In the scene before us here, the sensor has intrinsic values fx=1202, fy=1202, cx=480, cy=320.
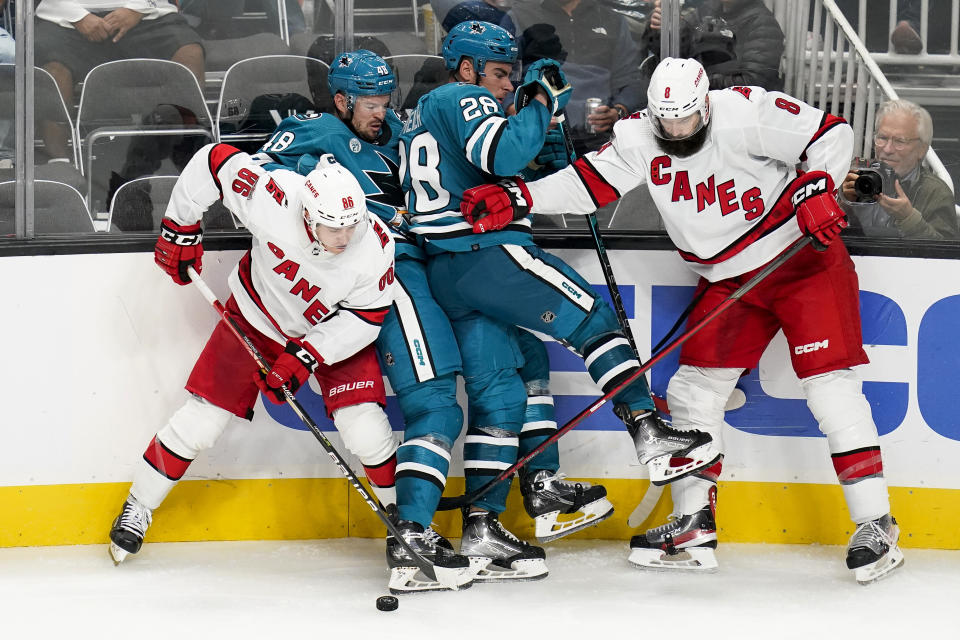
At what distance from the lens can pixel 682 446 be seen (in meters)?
3.33

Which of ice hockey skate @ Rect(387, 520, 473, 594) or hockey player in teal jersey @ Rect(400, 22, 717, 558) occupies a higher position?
hockey player in teal jersey @ Rect(400, 22, 717, 558)

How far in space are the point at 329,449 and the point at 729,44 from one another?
5.62 ft

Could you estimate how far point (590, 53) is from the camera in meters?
3.71

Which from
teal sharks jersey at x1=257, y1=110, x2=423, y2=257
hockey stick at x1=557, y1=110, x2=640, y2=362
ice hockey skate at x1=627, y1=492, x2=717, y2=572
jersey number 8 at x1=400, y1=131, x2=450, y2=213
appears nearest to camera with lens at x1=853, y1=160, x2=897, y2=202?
hockey stick at x1=557, y1=110, x2=640, y2=362

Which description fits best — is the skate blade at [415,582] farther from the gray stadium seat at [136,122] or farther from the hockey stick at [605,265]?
the gray stadium seat at [136,122]

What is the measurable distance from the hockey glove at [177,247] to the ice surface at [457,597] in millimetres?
891

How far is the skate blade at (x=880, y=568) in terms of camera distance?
11.1 feet

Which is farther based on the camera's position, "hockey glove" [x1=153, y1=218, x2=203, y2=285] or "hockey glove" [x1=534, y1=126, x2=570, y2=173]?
"hockey glove" [x1=534, y1=126, x2=570, y2=173]

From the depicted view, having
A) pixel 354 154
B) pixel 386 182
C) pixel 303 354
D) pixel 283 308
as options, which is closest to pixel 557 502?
pixel 303 354

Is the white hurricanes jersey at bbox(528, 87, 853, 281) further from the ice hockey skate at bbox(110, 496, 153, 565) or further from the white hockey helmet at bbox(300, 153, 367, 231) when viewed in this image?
the ice hockey skate at bbox(110, 496, 153, 565)

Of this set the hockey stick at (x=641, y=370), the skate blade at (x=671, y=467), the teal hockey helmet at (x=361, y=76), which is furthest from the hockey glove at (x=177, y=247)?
the skate blade at (x=671, y=467)

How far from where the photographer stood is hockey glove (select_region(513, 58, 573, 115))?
3312mm

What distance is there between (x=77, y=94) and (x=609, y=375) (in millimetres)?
1843

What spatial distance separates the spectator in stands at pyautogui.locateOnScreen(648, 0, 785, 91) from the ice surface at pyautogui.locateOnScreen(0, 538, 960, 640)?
1.45 metres
